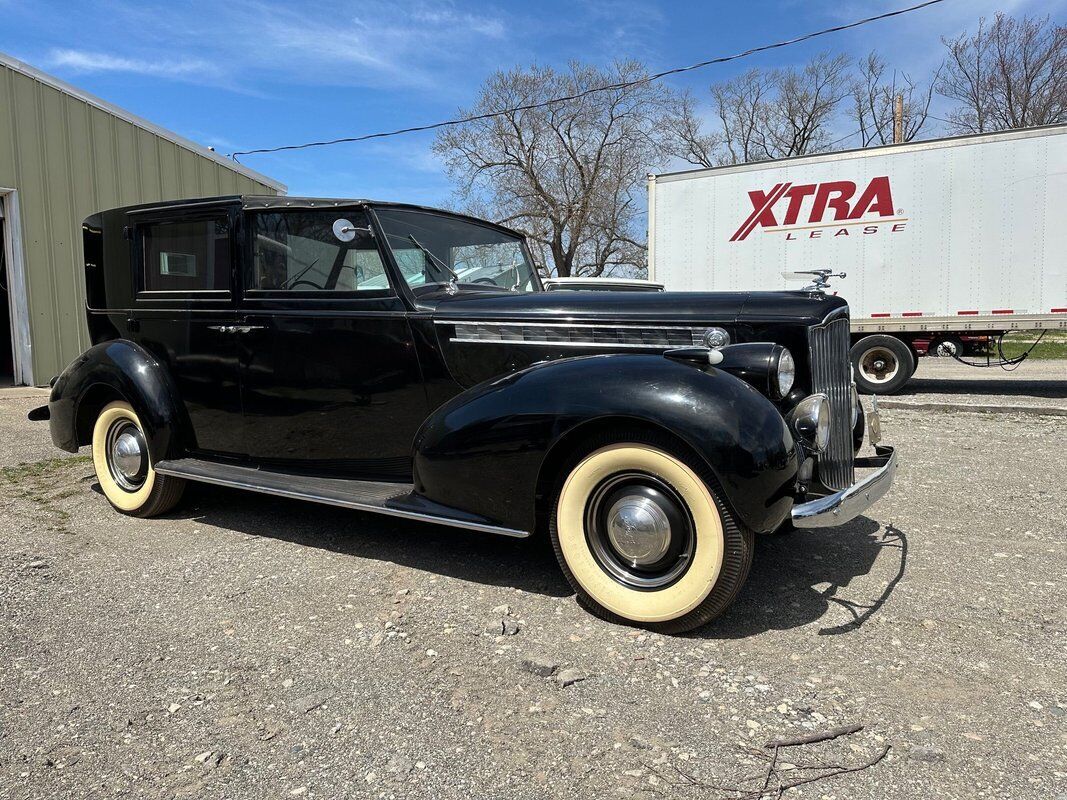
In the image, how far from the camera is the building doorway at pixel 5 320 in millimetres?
10484

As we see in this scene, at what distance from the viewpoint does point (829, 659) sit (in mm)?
2547

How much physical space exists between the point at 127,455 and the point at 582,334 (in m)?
2.91

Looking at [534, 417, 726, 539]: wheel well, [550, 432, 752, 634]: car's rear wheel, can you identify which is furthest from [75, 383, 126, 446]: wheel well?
[550, 432, 752, 634]: car's rear wheel

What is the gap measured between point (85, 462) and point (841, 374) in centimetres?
571

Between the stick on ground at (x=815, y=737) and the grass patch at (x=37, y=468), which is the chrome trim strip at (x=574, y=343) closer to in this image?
the stick on ground at (x=815, y=737)

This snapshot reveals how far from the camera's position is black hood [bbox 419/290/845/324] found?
10.3 feet

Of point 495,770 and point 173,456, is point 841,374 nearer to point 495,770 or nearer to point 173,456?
point 495,770

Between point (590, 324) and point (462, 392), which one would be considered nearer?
point (590, 324)

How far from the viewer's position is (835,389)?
328cm

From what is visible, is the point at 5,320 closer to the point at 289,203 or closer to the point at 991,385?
the point at 289,203

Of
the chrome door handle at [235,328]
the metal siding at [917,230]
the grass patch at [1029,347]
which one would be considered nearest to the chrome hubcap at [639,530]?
the chrome door handle at [235,328]

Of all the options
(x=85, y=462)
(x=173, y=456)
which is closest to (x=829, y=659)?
(x=173, y=456)

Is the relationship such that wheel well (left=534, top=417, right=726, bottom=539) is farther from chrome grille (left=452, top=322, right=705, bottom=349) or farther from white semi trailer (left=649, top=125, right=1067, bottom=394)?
white semi trailer (left=649, top=125, right=1067, bottom=394)

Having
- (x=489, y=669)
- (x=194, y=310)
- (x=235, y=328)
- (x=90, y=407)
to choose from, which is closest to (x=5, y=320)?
(x=90, y=407)
